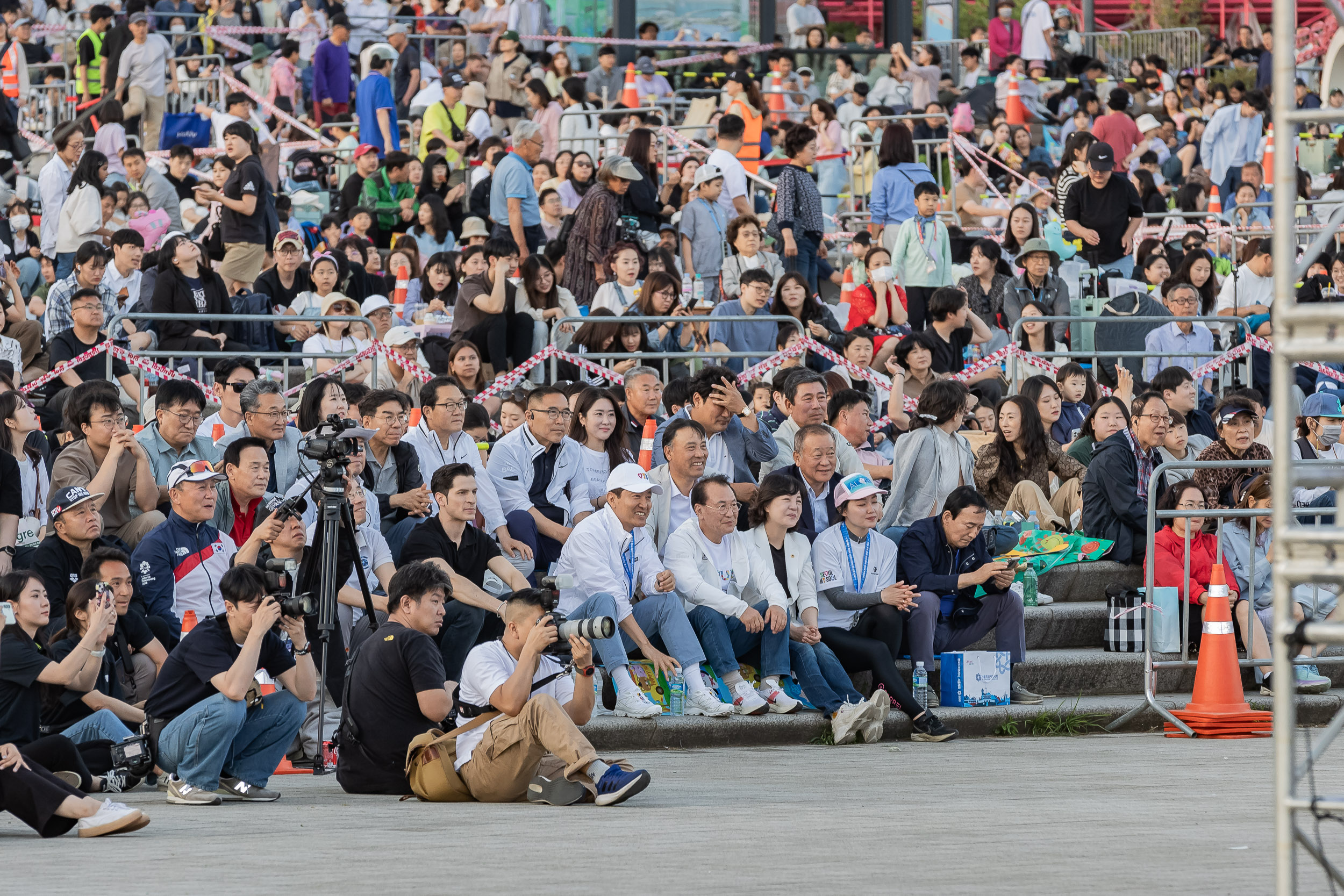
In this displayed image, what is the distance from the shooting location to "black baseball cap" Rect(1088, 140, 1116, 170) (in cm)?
1838

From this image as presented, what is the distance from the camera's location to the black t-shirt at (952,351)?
14.8m

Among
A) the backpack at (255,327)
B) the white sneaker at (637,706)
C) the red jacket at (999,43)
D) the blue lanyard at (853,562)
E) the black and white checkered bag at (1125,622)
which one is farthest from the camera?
the red jacket at (999,43)

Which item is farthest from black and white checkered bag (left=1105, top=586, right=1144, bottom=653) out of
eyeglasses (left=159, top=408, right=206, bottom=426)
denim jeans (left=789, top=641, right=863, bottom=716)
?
eyeglasses (left=159, top=408, right=206, bottom=426)

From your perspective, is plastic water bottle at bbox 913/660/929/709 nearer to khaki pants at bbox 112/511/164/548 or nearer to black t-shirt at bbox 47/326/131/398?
khaki pants at bbox 112/511/164/548

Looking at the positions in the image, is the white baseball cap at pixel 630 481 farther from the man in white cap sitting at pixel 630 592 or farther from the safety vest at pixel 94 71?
the safety vest at pixel 94 71

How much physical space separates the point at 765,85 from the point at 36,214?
12.1 metres

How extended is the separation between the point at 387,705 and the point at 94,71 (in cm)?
1760

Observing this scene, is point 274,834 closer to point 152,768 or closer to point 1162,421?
point 152,768

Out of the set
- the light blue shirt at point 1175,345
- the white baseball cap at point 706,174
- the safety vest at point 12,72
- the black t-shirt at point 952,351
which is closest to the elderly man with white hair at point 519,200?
the white baseball cap at point 706,174

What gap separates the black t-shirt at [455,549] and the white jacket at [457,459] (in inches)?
22.5

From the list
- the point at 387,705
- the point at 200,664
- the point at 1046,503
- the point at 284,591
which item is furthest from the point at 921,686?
the point at 200,664

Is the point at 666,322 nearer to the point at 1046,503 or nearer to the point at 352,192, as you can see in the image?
the point at 1046,503

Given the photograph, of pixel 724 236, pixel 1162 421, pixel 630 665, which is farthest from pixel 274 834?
pixel 724 236

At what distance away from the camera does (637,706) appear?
1001cm
